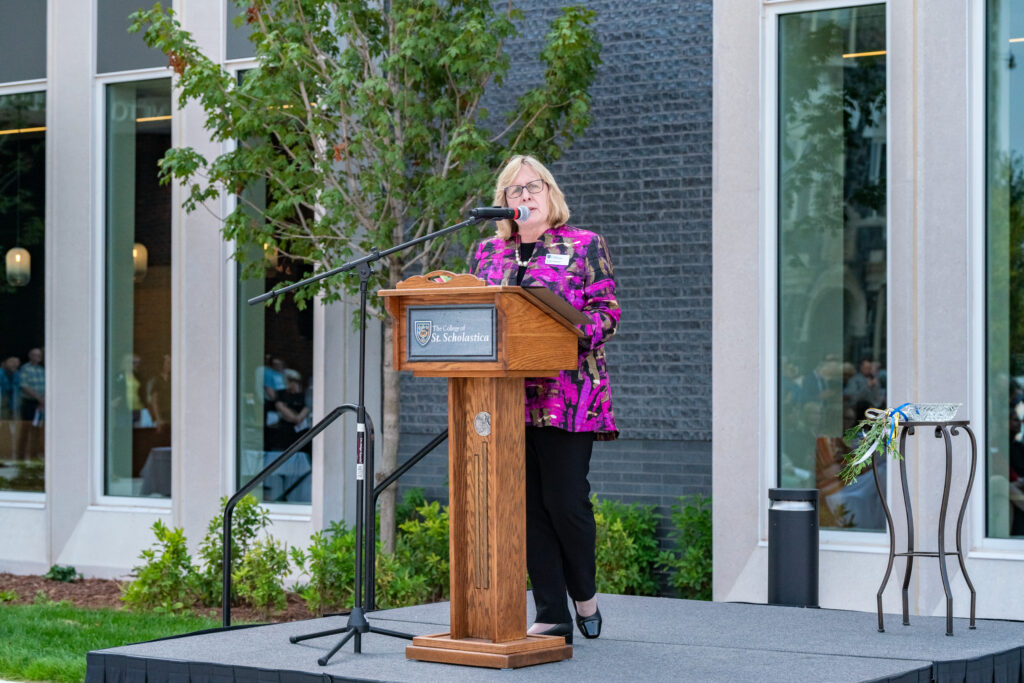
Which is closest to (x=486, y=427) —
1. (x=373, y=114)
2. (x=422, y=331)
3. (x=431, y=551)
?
(x=422, y=331)

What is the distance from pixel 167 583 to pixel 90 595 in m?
1.08

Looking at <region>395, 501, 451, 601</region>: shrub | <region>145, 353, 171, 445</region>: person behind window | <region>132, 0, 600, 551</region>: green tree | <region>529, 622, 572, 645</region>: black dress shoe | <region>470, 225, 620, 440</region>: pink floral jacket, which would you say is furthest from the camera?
<region>145, 353, 171, 445</region>: person behind window

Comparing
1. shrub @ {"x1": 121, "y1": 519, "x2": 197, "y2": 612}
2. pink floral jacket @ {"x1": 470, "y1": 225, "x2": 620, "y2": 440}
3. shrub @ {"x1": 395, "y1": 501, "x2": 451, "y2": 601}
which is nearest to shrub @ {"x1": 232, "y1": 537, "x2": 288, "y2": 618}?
shrub @ {"x1": 121, "y1": 519, "x2": 197, "y2": 612}

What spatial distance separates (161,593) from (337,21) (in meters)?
3.90

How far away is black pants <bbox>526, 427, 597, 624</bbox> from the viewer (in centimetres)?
517

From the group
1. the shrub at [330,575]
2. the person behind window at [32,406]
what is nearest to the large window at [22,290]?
the person behind window at [32,406]

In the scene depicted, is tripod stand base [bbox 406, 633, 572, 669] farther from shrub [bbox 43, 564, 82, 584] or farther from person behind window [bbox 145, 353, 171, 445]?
shrub [bbox 43, 564, 82, 584]

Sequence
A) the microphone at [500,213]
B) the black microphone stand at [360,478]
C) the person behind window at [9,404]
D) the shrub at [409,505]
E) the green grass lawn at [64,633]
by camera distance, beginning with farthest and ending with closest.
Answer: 1. the person behind window at [9,404]
2. the shrub at [409,505]
3. the green grass lawn at [64,633]
4. the black microphone stand at [360,478]
5. the microphone at [500,213]

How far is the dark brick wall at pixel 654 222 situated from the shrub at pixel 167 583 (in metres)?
2.82

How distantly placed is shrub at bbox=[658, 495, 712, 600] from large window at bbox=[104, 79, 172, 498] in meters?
4.02

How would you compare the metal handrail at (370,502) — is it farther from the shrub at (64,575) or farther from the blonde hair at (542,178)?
the shrub at (64,575)

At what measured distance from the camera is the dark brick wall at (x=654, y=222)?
895 cm

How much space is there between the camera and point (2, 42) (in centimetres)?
1099

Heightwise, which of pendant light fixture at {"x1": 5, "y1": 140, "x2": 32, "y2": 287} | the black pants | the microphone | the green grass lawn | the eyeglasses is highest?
pendant light fixture at {"x1": 5, "y1": 140, "x2": 32, "y2": 287}
